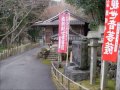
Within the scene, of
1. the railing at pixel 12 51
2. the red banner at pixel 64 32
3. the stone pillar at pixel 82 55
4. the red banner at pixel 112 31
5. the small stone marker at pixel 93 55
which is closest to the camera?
the red banner at pixel 112 31

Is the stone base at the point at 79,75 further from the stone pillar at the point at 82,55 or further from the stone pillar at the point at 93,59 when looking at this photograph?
the stone pillar at the point at 93,59

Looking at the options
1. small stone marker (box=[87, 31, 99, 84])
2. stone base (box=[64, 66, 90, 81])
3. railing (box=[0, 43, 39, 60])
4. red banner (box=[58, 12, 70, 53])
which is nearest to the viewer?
small stone marker (box=[87, 31, 99, 84])

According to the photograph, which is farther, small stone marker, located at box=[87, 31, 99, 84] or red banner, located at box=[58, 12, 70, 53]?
red banner, located at box=[58, 12, 70, 53]

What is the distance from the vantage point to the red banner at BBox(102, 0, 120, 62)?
9805mm

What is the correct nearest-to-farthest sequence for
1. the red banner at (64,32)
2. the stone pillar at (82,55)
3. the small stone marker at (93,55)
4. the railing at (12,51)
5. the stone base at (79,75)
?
the small stone marker at (93,55) → the stone base at (79,75) → the stone pillar at (82,55) → the red banner at (64,32) → the railing at (12,51)

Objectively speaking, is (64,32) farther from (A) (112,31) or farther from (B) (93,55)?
(A) (112,31)

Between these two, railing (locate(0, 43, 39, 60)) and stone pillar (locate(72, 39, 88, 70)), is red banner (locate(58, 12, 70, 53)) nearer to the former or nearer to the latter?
stone pillar (locate(72, 39, 88, 70))

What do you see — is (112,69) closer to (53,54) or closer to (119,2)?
(119,2)

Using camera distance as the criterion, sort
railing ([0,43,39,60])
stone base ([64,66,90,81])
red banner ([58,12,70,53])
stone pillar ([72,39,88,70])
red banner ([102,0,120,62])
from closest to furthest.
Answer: red banner ([102,0,120,62]) < stone base ([64,66,90,81]) < stone pillar ([72,39,88,70]) < red banner ([58,12,70,53]) < railing ([0,43,39,60])

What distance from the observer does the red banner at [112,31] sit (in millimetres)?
9805

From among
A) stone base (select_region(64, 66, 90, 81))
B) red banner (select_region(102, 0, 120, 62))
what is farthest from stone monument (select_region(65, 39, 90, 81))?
red banner (select_region(102, 0, 120, 62))

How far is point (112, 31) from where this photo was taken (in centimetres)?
1003

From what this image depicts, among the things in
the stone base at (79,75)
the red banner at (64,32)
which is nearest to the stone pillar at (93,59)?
the stone base at (79,75)

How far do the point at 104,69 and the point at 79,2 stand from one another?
6.02m
